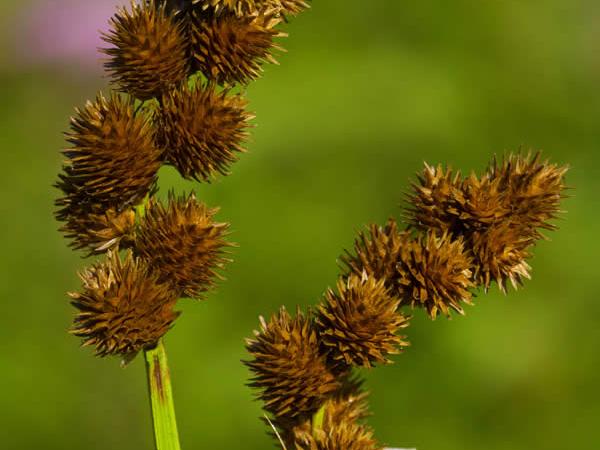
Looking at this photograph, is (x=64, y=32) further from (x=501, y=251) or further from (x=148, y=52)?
(x=501, y=251)

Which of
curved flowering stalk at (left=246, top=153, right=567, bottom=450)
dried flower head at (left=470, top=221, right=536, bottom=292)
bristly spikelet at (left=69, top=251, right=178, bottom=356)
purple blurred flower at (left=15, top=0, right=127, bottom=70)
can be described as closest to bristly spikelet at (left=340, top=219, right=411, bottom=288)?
curved flowering stalk at (left=246, top=153, right=567, bottom=450)

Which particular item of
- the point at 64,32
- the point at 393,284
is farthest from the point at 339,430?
the point at 64,32

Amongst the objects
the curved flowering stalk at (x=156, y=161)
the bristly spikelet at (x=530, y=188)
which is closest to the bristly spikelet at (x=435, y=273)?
the bristly spikelet at (x=530, y=188)

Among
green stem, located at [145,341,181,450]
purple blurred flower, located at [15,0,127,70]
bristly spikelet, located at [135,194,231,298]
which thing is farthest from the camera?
purple blurred flower, located at [15,0,127,70]

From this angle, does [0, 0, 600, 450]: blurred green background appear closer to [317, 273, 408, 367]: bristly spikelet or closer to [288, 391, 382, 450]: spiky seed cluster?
[288, 391, 382, 450]: spiky seed cluster

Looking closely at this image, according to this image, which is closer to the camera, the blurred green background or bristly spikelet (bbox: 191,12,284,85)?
bristly spikelet (bbox: 191,12,284,85)

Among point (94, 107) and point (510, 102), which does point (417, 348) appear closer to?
point (510, 102)

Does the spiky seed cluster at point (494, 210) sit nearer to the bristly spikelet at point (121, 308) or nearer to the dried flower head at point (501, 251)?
the dried flower head at point (501, 251)

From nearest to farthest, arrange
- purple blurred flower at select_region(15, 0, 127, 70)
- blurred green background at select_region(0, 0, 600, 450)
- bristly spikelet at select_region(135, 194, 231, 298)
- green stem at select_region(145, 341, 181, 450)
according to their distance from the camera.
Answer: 1. green stem at select_region(145, 341, 181, 450)
2. bristly spikelet at select_region(135, 194, 231, 298)
3. blurred green background at select_region(0, 0, 600, 450)
4. purple blurred flower at select_region(15, 0, 127, 70)
